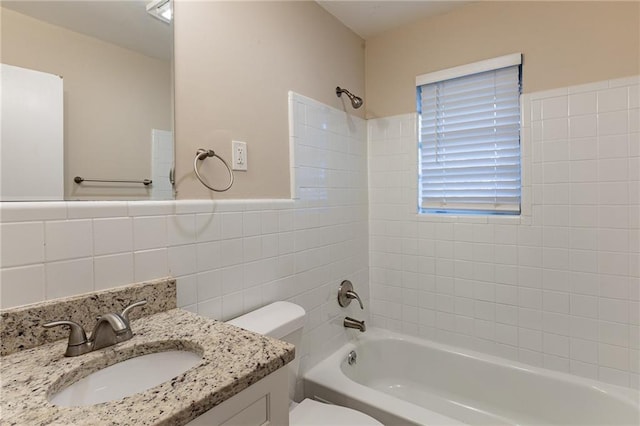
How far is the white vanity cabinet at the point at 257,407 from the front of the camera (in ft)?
2.25

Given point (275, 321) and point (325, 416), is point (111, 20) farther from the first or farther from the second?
point (325, 416)

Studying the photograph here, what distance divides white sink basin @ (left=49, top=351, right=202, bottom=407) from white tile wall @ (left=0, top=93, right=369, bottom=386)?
27 centimetres

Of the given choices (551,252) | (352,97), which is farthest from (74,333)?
(551,252)

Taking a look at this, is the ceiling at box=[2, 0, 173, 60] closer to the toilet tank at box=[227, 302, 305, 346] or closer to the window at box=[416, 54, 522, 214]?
the toilet tank at box=[227, 302, 305, 346]

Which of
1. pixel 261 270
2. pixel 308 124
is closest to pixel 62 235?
pixel 261 270

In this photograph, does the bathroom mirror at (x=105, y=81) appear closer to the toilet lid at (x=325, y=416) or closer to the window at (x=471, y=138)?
the toilet lid at (x=325, y=416)

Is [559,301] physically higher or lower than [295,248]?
lower

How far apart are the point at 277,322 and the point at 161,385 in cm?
70

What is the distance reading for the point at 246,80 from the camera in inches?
58.7

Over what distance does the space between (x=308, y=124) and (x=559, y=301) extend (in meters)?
1.63

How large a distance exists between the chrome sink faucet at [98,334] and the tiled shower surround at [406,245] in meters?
0.15

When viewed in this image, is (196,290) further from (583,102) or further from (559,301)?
(583,102)

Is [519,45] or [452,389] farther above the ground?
[519,45]

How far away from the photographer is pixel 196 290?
127cm
